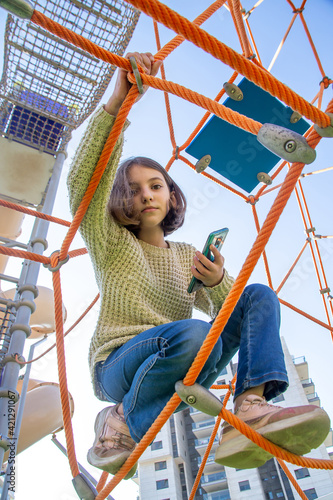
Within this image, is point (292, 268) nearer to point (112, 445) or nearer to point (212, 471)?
point (112, 445)

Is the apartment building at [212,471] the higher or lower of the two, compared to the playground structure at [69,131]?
higher

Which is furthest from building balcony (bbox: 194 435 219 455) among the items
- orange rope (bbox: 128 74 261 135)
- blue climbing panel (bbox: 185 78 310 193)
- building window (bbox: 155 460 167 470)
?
orange rope (bbox: 128 74 261 135)

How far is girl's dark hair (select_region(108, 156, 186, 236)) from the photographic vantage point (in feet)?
3.37

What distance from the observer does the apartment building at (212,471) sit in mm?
11367

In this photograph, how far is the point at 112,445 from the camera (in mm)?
768

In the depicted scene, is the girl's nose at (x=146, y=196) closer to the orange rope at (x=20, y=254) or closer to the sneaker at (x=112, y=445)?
the orange rope at (x=20, y=254)

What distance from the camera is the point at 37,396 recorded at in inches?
67.9

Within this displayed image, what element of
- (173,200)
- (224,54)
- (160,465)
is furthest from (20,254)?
(160,465)

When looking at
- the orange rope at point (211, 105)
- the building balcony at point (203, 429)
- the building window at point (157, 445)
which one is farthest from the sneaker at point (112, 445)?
the building balcony at point (203, 429)

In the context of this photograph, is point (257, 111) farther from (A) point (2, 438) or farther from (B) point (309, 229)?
(A) point (2, 438)

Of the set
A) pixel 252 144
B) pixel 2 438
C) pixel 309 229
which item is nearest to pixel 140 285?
pixel 2 438

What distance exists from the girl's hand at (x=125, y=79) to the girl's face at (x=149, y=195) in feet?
0.86

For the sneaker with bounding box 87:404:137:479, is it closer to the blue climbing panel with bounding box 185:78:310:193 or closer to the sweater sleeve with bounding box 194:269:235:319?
the sweater sleeve with bounding box 194:269:235:319

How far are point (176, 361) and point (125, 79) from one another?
54 centimetres
